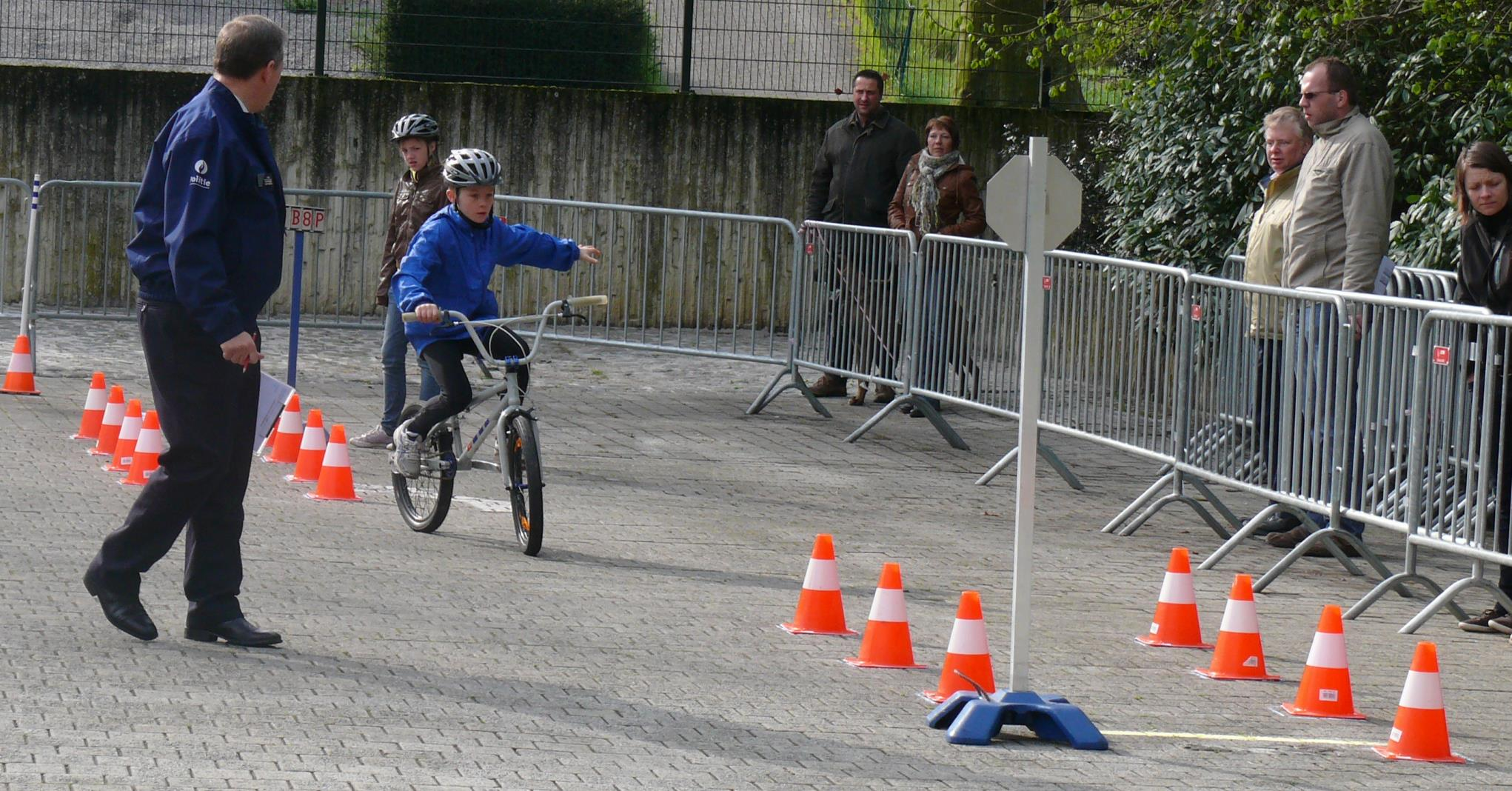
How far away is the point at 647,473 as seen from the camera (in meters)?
11.2

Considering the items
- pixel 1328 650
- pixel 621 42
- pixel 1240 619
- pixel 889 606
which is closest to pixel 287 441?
pixel 889 606

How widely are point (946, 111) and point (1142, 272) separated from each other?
27.2 feet

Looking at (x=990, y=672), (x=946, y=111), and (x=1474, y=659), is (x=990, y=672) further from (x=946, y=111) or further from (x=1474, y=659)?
(x=946, y=111)

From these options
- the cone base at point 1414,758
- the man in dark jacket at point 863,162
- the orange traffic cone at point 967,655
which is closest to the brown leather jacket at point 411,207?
the man in dark jacket at point 863,162

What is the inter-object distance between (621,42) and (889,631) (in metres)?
11.9

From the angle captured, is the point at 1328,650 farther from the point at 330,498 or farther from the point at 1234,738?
the point at 330,498

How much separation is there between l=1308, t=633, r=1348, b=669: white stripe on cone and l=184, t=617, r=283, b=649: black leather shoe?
3317 millimetres

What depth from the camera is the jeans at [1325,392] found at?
8.73 meters

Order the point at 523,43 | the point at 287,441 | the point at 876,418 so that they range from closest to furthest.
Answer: the point at 287,441
the point at 876,418
the point at 523,43

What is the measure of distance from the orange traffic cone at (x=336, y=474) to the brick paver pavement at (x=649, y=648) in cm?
14

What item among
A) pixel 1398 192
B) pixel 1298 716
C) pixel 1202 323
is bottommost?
pixel 1298 716

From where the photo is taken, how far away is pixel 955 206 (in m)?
13.7

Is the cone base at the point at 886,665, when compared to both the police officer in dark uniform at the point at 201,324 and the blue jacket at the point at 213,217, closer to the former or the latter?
the police officer in dark uniform at the point at 201,324

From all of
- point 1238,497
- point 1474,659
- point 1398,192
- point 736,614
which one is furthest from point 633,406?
point 1474,659
